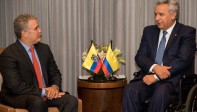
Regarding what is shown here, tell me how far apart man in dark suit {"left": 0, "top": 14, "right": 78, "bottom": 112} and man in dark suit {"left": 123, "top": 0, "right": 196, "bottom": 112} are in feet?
Result: 2.16

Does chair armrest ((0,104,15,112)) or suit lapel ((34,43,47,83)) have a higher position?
suit lapel ((34,43,47,83))

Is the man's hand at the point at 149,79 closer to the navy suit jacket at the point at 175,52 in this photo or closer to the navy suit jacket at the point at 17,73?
the navy suit jacket at the point at 175,52

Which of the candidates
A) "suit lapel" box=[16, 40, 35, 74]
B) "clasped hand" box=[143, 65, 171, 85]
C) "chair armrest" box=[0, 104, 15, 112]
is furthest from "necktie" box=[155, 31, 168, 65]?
"chair armrest" box=[0, 104, 15, 112]

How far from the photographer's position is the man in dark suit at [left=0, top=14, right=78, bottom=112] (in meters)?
3.46

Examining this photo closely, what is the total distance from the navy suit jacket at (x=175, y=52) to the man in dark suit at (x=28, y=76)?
0.89 m

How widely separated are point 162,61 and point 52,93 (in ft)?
3.87

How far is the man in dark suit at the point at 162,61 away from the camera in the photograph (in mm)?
Result: 3584

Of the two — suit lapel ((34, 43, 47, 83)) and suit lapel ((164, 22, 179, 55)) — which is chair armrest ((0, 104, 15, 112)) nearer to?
suit lapel ((34, 43, 47, 83))

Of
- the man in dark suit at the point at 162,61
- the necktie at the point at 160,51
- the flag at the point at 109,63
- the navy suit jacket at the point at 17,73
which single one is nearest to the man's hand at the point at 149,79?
the man in dark suit at the point at 162,61

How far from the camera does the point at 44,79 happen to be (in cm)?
372

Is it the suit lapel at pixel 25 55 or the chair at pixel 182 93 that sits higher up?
the suit lapel at pixel 25 55

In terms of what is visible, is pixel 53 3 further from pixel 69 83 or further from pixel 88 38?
pixel 69 83

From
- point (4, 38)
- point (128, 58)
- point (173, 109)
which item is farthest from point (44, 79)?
point (4, 38)

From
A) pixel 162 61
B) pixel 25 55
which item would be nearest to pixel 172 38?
pixel 162 61
